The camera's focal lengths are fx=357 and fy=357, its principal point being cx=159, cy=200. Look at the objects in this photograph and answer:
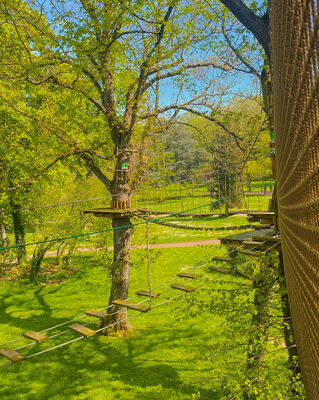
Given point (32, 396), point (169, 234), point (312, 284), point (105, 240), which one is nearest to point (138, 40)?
point (105, 240)

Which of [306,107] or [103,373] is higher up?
[306,107]

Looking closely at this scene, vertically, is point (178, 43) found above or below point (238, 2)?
above

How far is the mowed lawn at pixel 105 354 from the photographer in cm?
688

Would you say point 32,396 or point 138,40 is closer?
point 32,396

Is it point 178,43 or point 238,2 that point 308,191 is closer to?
point 238,2

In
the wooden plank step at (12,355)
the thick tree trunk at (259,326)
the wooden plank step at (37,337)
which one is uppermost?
the wooden plank step at (37,337)

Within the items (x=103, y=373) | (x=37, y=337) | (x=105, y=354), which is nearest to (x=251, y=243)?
(x=37, y=337)

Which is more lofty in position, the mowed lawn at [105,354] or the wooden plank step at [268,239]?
the wooden plank step at [268,239]

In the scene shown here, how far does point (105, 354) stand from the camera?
8.31 meters

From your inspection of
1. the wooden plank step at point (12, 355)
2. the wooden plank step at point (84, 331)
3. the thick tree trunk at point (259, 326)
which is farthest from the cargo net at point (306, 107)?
the thick tree trunk at point (259, 326)

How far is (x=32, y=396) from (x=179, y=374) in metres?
2.94

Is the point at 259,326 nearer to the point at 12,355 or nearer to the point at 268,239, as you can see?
the point at 268,239

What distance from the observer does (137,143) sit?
1109cm

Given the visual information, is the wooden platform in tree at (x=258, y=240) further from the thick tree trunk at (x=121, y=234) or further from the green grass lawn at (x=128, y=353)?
the thick tree trunk at (x=121, y=234)
